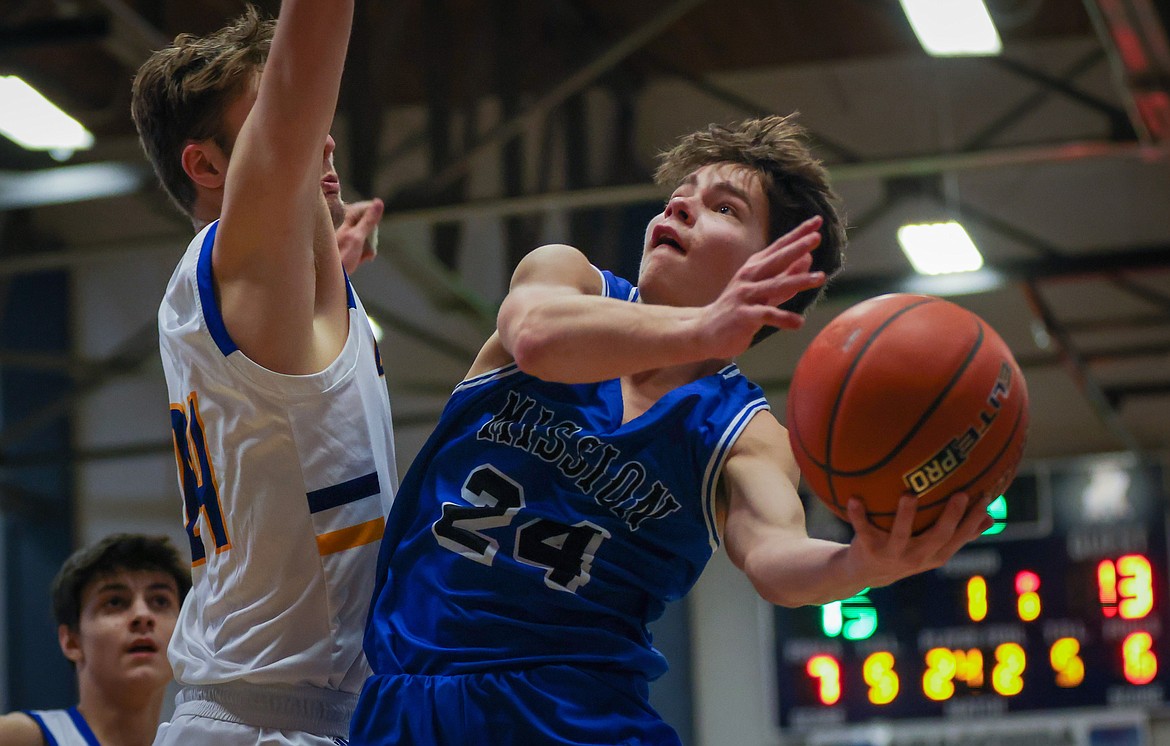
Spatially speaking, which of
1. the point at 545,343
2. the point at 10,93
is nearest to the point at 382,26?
the point at 10,93

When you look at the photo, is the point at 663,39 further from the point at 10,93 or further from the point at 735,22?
the point at 10,93

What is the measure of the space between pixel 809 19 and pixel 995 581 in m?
3.95

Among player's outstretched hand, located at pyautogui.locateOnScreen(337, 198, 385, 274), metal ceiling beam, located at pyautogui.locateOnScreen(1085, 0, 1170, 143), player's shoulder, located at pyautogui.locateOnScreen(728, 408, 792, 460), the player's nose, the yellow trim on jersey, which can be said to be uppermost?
metal ceiling beam, located at pyautogui.locateOnScreen(1085, 0, 1170, 143)

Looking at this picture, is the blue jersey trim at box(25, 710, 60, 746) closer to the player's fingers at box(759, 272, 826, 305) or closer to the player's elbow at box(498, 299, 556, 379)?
the player's elbow at box(498, 299, 556, 379)

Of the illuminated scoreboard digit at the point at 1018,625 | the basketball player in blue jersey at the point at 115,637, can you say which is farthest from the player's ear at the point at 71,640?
the illuminated scoreboard digit at the point at 1018,625

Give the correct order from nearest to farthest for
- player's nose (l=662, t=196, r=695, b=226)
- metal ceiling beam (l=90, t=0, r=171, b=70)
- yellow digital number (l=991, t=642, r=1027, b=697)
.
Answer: player's nose (l=662, t=196, r=695, b=226)
metal ceiling beam (l=90, t=0, r=171, b=70)
yellow digital number (l=991, t=642, r=1027, b=697)

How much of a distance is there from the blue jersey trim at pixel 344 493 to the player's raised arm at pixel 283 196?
0.23 meters

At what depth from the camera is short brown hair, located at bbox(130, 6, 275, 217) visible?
2.86m

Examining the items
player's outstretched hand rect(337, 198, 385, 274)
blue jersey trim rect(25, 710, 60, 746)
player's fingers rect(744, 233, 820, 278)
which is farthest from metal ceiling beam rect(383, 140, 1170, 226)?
player's fingers rect(744, 233, 820, 278)

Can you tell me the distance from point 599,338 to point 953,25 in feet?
17.8

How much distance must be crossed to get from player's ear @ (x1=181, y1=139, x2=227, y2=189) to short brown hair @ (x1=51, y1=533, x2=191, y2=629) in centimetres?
238

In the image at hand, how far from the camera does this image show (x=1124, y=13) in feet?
22.4

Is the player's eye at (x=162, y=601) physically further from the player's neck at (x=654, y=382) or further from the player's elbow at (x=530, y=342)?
the player's elbow at (x=530, y=342)

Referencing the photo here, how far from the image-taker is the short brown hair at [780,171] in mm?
3092
